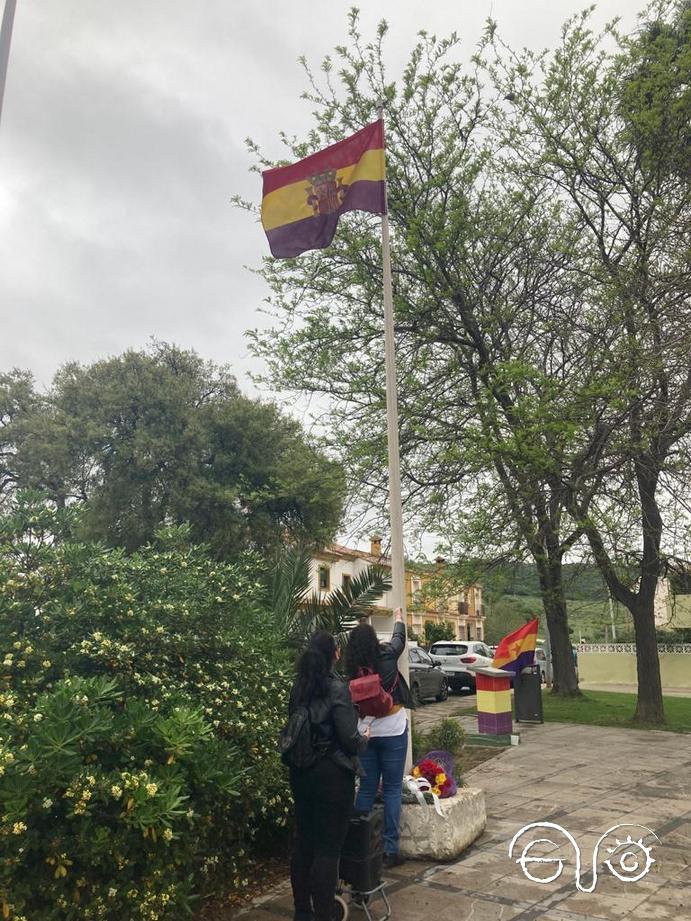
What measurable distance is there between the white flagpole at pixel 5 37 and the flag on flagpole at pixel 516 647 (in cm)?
1056

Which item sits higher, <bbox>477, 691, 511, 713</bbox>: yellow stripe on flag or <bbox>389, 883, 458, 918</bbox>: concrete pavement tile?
<bbox>477, 691, 511, 713</bbox>: yellow stripe on flag

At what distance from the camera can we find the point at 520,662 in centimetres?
1341

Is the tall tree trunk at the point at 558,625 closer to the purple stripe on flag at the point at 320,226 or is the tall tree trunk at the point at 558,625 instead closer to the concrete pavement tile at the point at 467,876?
Answer: the purple stripe on flag at the point at 320,226

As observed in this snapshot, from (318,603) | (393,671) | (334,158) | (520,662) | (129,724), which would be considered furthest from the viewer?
(520,662)

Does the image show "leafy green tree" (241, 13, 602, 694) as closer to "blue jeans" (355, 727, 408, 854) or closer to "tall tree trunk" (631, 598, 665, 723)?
"tall tree trunk" (631, 598, 665, 723)

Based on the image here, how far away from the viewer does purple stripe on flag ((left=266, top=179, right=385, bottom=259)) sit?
26.1 feet

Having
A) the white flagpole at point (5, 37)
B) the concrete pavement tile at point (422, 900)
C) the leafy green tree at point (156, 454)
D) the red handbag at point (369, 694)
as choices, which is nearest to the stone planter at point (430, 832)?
the concrete pavement tile at point (422, 900)

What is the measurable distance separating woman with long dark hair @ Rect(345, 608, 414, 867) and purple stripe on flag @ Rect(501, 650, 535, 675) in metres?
7.99

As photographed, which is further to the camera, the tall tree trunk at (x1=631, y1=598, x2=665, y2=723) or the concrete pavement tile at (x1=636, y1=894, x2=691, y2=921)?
the tall tree trunk at (x1=631, y1=598, x2=665, y2=723)

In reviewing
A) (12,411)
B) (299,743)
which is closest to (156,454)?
(12,411)

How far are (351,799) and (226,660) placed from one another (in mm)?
1490

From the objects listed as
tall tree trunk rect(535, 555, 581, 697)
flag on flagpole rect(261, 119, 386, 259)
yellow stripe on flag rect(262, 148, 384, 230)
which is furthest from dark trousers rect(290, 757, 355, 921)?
tall tree trunk rect(535, 555, 581, 697)

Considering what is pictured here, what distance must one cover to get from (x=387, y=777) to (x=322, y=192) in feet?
19.5

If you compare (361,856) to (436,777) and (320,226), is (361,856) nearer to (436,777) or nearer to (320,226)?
(436,777)
